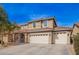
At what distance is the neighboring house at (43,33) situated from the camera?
9234 mm

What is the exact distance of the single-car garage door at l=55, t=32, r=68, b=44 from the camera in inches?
364

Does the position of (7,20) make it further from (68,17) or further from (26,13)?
(68,17)

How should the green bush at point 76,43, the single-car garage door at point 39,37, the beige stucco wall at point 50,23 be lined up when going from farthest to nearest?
1. the single-car garage door at point 39,37
2. the beige stucco wall at point 50,23
3. the green bush at point 76,43

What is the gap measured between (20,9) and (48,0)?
2.32 feet

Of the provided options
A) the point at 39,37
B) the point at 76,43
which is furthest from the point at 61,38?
the point at 39,37

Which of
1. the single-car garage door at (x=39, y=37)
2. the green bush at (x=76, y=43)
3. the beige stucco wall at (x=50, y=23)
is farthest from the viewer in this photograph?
the single-car garage door at (x=39, y=37)

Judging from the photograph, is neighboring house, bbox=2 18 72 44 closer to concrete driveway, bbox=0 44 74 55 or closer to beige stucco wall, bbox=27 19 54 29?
beige stucco wall, bbox=27 19 54 29

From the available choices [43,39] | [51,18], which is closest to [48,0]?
[51,18]

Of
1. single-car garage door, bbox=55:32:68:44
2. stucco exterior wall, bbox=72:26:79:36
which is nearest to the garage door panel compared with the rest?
single-car garage door, bbox=55:32:68:44

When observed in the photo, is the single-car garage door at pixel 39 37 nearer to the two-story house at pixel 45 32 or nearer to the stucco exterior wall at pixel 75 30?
the two-story house at pixel 45 32

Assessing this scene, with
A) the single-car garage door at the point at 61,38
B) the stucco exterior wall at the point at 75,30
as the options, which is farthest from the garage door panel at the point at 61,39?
the stucco exterior wall at the point at 75,30

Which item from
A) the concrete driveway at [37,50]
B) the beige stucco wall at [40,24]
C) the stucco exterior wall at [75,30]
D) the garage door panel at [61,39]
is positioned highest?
the beige stucco wall at [40,24]

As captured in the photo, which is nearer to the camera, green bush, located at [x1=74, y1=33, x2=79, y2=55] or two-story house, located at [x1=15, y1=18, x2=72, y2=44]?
green bush, located at [x1=74, y1=33, x2=79, y2=55]

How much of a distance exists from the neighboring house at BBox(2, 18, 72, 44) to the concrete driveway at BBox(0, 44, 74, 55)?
0.40 feet
